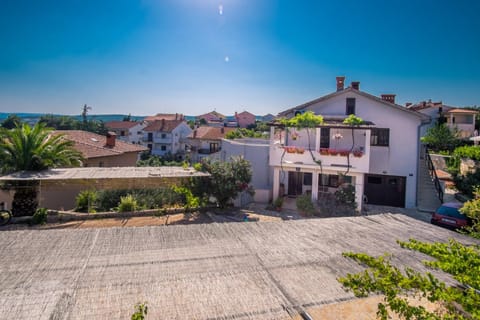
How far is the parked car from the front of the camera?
1323 cm

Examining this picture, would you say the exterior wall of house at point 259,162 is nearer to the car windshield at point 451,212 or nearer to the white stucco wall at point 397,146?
the white stucco wall at point 397,146

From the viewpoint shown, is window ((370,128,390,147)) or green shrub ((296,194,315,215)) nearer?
green shrub ((296,194,315,215))

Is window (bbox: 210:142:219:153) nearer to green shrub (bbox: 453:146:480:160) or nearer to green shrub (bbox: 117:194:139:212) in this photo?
green shrub (bbox: 453:146:480:160)

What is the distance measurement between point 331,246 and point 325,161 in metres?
13.8

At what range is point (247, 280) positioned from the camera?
13.7ft

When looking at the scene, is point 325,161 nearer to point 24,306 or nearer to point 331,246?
point 331,246

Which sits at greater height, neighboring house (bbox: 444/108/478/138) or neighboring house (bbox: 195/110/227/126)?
neighboring house (bbox: 195/110/227/126)

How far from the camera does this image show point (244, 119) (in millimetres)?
103875

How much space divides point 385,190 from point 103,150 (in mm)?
25293

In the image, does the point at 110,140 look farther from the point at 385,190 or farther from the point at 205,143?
the point at 205,143

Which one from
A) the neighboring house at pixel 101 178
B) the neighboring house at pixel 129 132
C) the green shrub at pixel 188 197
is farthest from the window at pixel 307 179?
the neighboring house at pixel 129 132

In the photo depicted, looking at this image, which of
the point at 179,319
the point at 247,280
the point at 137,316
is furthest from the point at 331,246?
the point at 137,316

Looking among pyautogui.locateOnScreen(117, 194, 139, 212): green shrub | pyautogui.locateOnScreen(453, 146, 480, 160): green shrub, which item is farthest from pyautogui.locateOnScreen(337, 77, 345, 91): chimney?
pyautogui.locateOnScreen(117, 194, 139, 212): green shrub

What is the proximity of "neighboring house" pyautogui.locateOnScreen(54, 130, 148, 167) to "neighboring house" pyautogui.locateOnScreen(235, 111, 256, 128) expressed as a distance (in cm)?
7239
